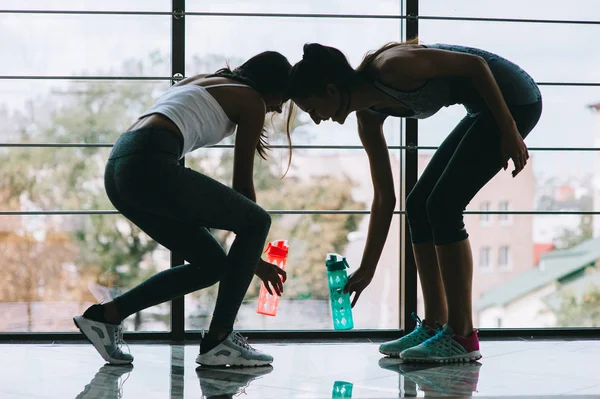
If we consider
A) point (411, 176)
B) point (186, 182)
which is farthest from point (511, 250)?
point (186, 182)

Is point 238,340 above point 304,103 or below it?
below

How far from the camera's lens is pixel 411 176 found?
3.06 metres

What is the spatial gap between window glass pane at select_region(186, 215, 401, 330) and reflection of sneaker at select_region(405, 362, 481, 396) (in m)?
2.89

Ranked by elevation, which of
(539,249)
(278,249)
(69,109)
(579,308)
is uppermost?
(69,109)

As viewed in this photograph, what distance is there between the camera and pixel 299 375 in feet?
7.34

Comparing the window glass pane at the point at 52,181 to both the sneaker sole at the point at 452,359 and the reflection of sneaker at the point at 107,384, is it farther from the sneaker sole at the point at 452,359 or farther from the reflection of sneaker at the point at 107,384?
the sneaker sole at the point at 452,359

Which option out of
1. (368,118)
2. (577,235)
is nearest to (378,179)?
(368,118)

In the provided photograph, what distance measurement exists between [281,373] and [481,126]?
902mm

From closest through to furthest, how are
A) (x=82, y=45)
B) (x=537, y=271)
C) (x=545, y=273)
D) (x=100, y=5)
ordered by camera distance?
(x=100, y=5) → (x=82, y=45) → (x=537, y=271) → (x=545, y=273)

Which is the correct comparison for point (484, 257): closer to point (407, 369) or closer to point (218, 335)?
point (407, 369)

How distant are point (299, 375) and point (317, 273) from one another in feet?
16.1

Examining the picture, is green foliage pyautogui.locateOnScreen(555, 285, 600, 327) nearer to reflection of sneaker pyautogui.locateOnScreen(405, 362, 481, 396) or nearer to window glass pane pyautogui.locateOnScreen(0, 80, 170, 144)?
window glass pane pyautogui.locateOnScreen(0, 80, 170, 144)

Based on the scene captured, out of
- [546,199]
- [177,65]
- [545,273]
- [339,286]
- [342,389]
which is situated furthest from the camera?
[545,273]

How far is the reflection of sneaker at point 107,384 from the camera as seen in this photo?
1.93 meters
